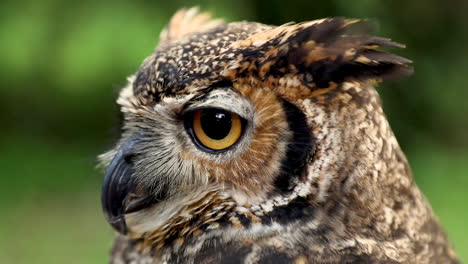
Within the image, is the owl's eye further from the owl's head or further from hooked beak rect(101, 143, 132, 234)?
hooked beak rect(101, 143, 132, 234)

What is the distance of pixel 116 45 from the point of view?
4141mm

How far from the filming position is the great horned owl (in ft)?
4.16

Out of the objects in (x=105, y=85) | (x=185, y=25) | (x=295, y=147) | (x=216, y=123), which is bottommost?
(x=295, y=147)

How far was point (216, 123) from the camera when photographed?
4.25 ft

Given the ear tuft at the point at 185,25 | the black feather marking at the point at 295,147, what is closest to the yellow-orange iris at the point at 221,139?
the black feather marking at the point at 295,147

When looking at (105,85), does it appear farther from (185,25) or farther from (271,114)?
(271,114)

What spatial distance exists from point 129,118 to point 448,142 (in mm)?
3646

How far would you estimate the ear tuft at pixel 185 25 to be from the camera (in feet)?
5.42

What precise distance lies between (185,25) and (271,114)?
546mm

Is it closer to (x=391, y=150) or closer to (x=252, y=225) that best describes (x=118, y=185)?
(x=252, y=225)

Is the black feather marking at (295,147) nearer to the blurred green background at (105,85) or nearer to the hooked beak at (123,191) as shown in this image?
the hooked beak at (123,191)

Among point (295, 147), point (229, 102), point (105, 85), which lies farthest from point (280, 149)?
point (105, 85)

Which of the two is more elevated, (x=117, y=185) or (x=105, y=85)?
(x=105, y=85)

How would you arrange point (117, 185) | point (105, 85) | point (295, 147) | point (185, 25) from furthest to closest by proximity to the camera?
point (105, 85) < point (185, 25) < point (117, 185) < point (295, 147)
